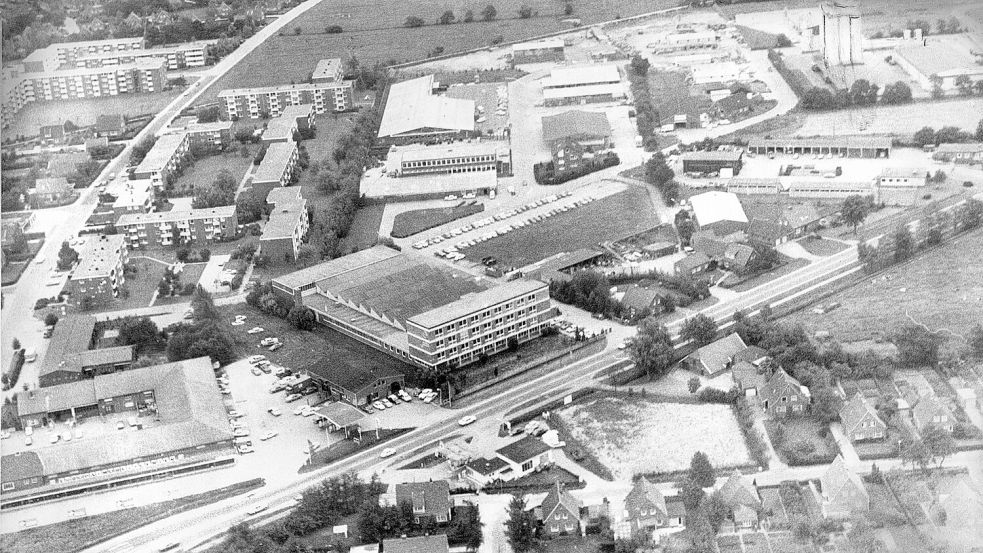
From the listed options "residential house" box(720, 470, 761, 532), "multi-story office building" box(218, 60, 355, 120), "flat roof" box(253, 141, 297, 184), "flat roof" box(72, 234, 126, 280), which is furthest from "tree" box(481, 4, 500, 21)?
"residential house" box(720, 470, 761, 532)

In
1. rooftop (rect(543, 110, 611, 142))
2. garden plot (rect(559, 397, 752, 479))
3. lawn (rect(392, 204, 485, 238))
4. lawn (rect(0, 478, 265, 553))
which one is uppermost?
rooftop (rect(543, 110, 611, 142))

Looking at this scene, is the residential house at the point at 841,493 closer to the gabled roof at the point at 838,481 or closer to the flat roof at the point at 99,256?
the gabled roof at the point at 838,481

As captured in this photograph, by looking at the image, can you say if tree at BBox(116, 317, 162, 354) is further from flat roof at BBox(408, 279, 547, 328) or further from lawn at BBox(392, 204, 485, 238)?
lawn at BBox(392, 204, 485, 238)

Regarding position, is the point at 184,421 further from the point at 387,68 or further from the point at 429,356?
the point at 387,68

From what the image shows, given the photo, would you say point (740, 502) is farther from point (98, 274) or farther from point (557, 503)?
point (98, 274)

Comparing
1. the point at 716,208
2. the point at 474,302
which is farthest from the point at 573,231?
the point at 474,302
